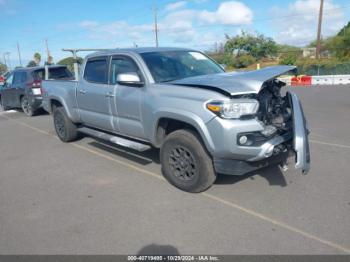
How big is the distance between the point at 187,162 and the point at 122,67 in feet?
6.90

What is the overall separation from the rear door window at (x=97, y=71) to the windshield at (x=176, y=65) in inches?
39.3

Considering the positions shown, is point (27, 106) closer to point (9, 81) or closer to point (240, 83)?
point (9, 81)

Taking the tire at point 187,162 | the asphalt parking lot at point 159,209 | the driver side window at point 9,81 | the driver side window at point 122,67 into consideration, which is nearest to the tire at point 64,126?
the asphalt parking lot at point 159,209

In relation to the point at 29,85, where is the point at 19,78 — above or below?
above

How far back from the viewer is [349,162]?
17.5ft

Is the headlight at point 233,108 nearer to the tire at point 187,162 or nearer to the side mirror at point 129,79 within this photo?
the tire at point 187,162

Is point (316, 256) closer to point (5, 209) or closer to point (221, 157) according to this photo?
point (221, 157)

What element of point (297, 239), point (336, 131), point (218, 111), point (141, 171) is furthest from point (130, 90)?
point (336, 131)

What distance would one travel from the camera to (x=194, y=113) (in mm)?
3998

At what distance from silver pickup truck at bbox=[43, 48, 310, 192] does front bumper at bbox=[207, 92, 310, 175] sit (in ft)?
0.04

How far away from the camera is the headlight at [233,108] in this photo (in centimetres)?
377

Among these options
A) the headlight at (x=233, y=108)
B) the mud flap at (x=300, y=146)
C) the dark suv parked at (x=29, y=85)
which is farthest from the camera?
the dark suv parked at (x=29, y=85)

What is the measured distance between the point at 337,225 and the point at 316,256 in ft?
2.10

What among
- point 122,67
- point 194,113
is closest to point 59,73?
point 122,67
